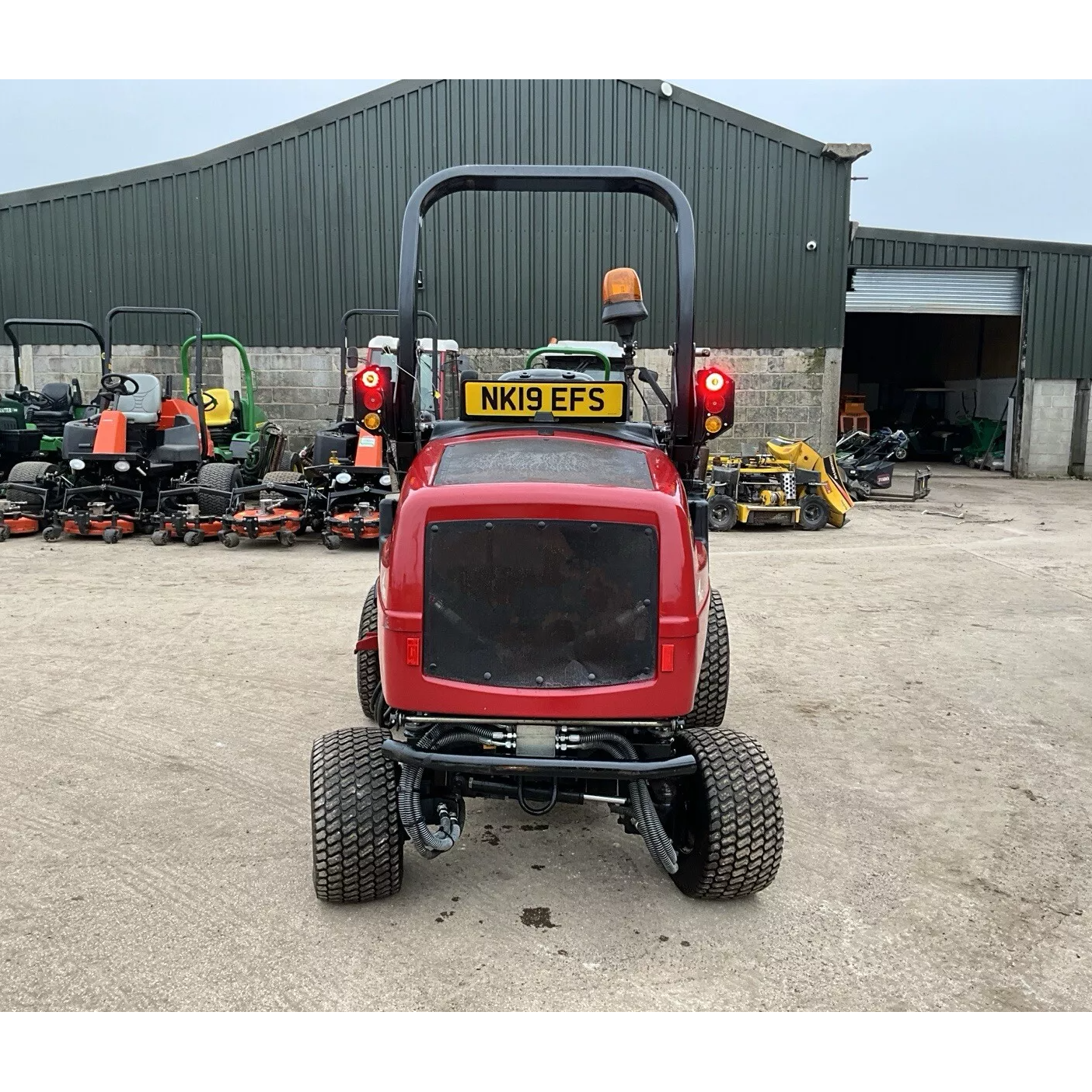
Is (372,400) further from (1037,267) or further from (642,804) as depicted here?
(1037,267)

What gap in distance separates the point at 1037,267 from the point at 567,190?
54.0 ft

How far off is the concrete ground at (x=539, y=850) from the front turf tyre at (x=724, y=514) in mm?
4563

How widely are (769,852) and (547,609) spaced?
987 millimetres

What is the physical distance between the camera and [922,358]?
24828 mm

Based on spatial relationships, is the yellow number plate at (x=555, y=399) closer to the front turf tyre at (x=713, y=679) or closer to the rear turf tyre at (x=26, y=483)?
the front turf tyre at (x=713, y=679)

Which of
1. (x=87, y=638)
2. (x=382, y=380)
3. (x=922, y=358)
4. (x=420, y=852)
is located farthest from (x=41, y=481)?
(x=922, y=358)

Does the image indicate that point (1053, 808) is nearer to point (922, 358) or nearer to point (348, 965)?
point (348, 965)

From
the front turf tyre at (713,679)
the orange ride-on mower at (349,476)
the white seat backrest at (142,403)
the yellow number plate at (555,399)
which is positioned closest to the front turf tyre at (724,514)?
the orange ride-on mower at (349,476)

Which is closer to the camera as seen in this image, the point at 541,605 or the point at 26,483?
the point at 541,605

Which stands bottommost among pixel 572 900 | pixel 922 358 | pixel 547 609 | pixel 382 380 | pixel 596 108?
pixel 572 900

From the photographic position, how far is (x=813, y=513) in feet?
36.1

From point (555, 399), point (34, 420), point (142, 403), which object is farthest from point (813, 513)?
point (34, 420)

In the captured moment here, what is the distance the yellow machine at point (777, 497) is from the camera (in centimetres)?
1093

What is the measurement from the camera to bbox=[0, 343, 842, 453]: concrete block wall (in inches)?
564
